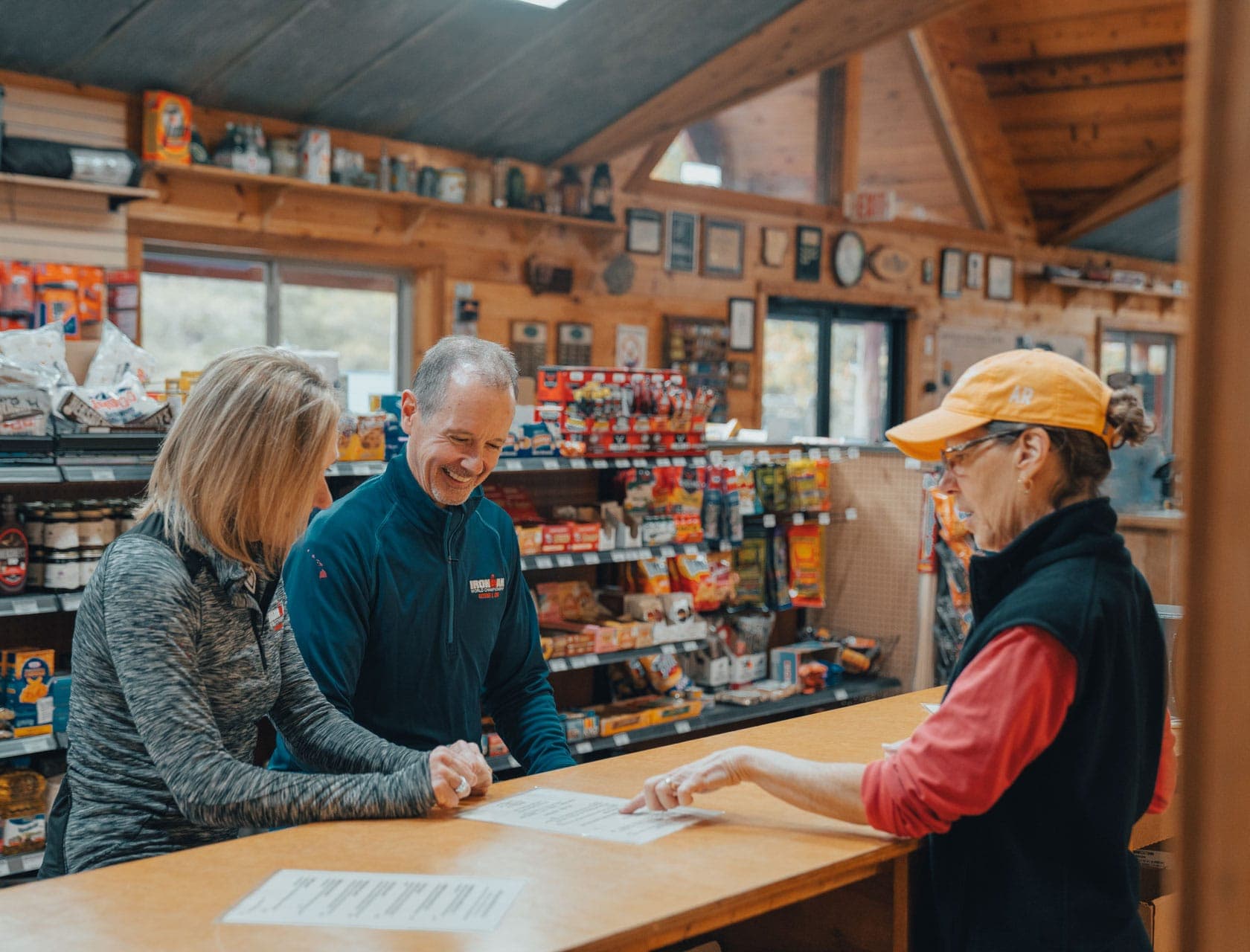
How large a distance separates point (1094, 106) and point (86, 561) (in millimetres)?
9568

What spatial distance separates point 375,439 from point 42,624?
4.28 ft

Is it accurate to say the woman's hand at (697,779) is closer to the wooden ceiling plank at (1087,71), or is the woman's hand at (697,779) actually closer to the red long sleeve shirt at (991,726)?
the red long sleeve shirt at (991,726)

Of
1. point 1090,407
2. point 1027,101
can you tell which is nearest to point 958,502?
point 1090,407

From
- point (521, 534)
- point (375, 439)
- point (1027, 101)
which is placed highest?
point (1027, 101)

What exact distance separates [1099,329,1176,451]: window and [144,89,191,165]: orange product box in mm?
9660

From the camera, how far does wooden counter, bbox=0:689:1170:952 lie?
155 cm

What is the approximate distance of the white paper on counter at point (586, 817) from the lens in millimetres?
1989

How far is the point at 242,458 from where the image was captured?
195 centimetres

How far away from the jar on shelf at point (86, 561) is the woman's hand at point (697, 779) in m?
2.52

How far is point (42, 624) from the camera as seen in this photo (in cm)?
420

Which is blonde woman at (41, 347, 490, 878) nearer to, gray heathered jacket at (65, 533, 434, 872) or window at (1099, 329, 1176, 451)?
gray heathered jacket at (65, 533, 434, 872)

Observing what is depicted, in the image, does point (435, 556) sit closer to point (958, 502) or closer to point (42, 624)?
point (958, 502)

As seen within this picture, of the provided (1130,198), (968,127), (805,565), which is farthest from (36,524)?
(1130,198)

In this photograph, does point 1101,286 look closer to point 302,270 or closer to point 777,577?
point 777,577
